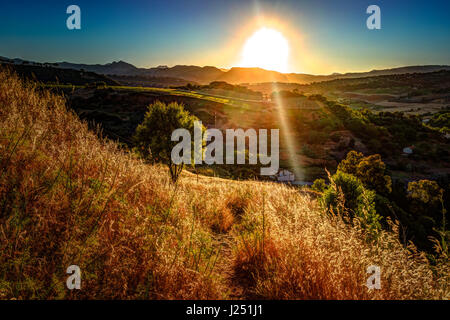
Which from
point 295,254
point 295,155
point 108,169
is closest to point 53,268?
point 108,169

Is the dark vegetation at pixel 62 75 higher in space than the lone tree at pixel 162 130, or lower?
higher

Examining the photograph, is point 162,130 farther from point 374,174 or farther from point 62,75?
point 62,75

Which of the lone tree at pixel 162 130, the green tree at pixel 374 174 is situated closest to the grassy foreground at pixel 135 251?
the lone tree at pixel 162 130

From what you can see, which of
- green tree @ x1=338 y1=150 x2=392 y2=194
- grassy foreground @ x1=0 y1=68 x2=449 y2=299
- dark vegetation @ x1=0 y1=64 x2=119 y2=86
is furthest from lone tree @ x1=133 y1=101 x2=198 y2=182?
dark vegetation @ x1=0 y1=64 x2=119 y2=86

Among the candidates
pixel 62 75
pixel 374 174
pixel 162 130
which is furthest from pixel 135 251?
pixel 62 75

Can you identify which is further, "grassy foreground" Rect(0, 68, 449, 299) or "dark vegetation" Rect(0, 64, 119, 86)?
"dark vegetation" Rect(0, 64, 119, 86)

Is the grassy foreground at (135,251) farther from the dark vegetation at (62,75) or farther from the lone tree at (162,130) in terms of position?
the dark vegetation at (62,75)

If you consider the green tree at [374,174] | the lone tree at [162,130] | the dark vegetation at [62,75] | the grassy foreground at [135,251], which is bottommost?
the green tree at [374,174]

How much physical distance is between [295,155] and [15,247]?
132ft

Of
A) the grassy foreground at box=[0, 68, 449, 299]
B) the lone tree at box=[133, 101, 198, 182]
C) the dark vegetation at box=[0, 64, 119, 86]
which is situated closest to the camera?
the grassy foreground at box=[0, 68, 449, 299]

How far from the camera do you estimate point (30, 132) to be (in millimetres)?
3477

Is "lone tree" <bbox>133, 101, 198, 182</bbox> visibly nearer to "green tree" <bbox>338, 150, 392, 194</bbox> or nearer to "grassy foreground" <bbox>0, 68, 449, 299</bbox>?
"grassy foreground" <bbox>0, 68, 449, 299</bbox>

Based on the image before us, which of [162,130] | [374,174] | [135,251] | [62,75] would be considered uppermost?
[62,75]

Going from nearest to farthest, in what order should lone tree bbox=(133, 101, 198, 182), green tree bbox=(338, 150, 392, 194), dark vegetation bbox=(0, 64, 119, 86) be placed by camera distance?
lone tree bbox=(133, 101, 198, 182) → green tree bbox=(338, 150, 392, 194) → dark vegetation bbox=(0, 64, 119, 86)
